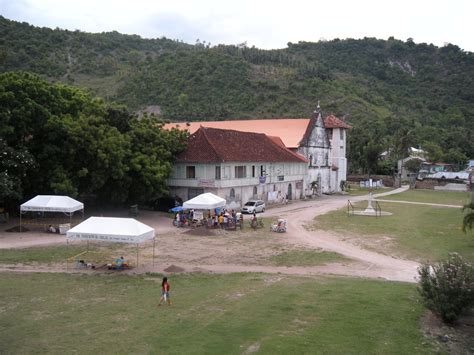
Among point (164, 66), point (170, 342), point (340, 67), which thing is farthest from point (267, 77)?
point (170, 342)

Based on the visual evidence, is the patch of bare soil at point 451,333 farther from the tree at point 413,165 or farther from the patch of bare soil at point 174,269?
the tree at point 413,165

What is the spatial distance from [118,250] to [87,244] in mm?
1685

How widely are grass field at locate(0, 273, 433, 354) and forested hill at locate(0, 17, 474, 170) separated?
6502cm

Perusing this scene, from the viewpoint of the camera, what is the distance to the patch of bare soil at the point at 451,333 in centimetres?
1348

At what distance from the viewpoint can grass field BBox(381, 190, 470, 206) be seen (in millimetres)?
55900

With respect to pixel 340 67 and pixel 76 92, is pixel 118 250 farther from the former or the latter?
pixel 340 67

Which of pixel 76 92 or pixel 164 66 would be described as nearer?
pixel 76 92

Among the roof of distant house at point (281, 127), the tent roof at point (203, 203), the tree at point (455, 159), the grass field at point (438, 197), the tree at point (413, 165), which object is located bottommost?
the grass field at point (438, 197)

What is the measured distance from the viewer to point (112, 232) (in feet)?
69.9

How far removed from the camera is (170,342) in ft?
42.5

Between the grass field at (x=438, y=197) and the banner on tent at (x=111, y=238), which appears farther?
the grass field at (x=438, y=197)

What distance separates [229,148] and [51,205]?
68.2 feet

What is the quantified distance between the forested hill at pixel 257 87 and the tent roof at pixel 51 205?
196 feet

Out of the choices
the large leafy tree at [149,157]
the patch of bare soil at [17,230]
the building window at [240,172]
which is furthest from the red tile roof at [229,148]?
the patch of bare soil at [17,230]
